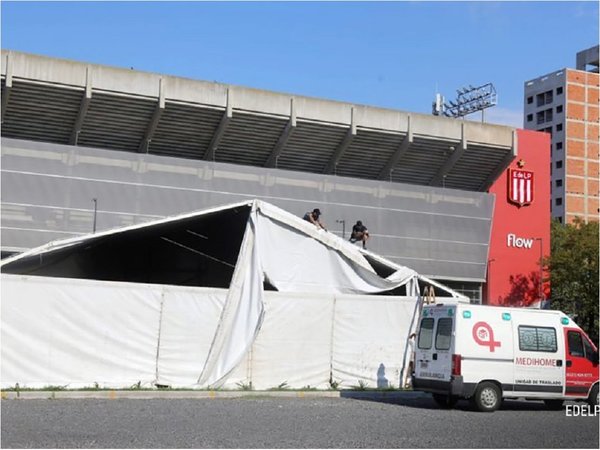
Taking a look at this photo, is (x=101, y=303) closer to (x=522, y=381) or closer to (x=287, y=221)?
(x=287, y=221)

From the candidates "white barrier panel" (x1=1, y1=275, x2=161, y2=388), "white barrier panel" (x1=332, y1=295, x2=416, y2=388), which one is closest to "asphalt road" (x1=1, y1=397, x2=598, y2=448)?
"white barrier panel" (x1=1, y1=275, x2=161, y2=388)

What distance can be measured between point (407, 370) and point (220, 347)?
16.4 feet

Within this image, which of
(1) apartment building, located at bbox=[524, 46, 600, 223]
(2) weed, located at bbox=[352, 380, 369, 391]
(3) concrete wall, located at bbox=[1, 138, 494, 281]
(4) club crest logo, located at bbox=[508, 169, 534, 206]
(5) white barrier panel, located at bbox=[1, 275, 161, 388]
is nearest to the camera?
(5) white barrier panel, located at bbox=[1, 275, 161, 388]

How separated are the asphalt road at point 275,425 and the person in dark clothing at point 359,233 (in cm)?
1151

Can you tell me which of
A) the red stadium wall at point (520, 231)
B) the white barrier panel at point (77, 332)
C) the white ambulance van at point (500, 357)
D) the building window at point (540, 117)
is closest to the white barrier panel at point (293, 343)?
the white barrier panel at point (77, 332)

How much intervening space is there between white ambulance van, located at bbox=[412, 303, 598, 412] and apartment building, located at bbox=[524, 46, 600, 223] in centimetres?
8654

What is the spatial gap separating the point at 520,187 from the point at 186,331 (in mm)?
19721

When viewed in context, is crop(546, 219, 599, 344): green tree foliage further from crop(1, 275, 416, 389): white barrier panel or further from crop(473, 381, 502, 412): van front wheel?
crop(473, 381, 502, 412): van front wheel

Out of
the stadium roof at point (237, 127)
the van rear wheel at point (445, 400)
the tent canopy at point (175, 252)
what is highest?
the stadium roof at point (237, 127)

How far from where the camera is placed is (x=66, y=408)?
14633 millimetres


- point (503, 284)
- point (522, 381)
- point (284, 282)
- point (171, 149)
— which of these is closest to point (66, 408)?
point (284, 282)

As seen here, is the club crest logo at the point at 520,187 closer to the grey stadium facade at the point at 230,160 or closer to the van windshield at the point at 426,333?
the grey stadium facade at the point at 230,160

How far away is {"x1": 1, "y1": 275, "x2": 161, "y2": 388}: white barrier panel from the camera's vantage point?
17.3 m

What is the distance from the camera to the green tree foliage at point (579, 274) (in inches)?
1505
